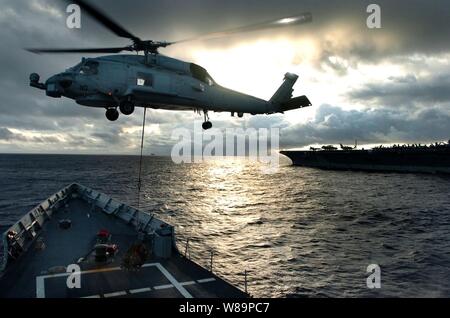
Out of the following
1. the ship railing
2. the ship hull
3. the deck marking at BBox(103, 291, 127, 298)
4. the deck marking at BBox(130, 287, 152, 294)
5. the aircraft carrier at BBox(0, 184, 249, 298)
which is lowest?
the ship railing

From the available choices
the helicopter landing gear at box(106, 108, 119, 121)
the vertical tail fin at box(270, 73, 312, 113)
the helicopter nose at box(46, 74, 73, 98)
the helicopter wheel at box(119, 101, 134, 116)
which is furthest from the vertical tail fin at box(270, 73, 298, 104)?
the helicopter nose at box(46, 74, 73, 98)

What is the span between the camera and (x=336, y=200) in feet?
207

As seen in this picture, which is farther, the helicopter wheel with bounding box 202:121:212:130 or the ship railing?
the ship railing

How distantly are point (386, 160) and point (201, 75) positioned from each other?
110 meters

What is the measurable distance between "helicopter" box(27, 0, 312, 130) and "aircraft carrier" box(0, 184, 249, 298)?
6683mm

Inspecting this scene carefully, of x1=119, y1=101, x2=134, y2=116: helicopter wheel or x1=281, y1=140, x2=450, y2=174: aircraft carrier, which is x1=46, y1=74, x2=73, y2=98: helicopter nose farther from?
x1=281, y1=140, x2=450, y2=174: aircraft carrier

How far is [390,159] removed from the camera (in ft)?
369

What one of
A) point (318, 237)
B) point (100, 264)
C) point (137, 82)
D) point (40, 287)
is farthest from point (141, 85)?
point (318, 237)

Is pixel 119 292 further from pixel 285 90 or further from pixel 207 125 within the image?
pixel 285 90

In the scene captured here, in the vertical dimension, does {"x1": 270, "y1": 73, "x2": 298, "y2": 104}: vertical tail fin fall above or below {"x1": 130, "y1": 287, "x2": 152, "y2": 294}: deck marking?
above

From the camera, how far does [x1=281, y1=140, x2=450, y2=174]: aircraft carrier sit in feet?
332
